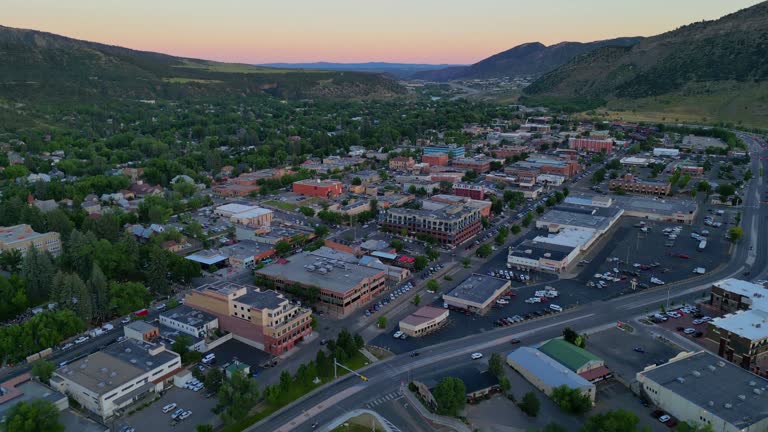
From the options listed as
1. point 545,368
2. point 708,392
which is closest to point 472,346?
point 545,368

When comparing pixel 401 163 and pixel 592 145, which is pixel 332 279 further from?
pixel 592 145

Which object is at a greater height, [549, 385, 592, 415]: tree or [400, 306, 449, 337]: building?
[549, 385, 592, 415]: tree

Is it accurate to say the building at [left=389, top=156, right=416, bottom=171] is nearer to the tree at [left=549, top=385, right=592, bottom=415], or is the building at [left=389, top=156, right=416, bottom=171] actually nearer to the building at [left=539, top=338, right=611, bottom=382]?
the building at [left=539, top=338, right=611, bottom=382]

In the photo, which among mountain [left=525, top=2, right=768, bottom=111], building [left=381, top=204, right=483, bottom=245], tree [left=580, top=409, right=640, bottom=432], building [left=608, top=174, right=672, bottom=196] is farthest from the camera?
mountain [left=525, top=2, right=768, bottom=111]

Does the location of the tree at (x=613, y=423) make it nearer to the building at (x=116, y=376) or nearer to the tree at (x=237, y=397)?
the tree at (x=237, y=397)

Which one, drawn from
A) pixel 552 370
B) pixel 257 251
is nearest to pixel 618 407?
pixel 552 370

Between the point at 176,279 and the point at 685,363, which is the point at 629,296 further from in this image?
the point at 176,279

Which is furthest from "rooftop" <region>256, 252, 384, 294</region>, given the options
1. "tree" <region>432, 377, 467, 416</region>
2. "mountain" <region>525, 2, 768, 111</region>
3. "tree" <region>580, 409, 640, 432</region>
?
"mountain" <region>525, 2, 768, 111</region>
